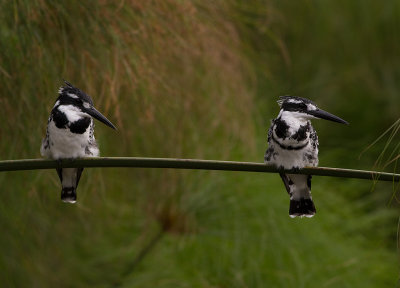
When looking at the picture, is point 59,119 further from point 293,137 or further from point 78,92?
point 293,137

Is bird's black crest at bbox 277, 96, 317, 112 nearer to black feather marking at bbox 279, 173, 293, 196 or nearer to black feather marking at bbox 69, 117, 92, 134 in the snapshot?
black feather marking at bbox 279, 173, 293, 196

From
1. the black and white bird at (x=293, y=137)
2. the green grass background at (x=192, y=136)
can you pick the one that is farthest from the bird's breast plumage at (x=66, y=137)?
the black and white bird at (x=293, y=137)

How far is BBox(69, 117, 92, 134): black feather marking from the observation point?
4.53ft

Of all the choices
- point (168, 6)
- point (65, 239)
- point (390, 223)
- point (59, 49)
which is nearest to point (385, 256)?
point (390, 223)

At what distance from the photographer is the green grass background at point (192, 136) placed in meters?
1.60

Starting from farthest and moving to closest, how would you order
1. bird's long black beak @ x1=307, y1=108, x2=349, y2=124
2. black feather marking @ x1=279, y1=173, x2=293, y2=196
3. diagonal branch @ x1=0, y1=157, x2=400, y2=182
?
black feather marking @ x1=279, y1=173, x2=293, y2=196, bird's long black beak @ x1=307, y1=108, x2=349, y2=124, diagonal branch @ x1=0, y1=157, x2=400, y2=182

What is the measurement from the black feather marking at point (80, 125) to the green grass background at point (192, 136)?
17cm

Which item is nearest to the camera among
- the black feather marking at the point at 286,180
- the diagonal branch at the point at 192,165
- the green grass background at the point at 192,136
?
the diagonal branch at the point at 192,165

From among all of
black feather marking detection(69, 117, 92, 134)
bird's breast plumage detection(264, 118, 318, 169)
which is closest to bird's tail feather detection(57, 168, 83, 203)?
black feather marking detection(69, 117, 92, 134)

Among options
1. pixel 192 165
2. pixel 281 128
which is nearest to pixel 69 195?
pixel 281 128

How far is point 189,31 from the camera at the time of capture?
1811 mm

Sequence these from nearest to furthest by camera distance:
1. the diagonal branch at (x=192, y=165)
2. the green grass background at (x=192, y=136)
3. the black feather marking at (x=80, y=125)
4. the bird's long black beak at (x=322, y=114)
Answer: the diagonal branch at (x=192, y=165) → the bird's long black beak at (x=322, y=114) → the black feather marking at (x=80, y=125) → the green grass background at (x=192, y=136)

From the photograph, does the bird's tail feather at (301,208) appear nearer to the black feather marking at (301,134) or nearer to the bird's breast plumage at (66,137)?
the black feather marking at (301,134)

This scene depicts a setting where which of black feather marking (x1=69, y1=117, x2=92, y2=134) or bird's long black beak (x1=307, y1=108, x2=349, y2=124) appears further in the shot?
black feather marking (x1=69, y1=117, x2=92, y2=134)
